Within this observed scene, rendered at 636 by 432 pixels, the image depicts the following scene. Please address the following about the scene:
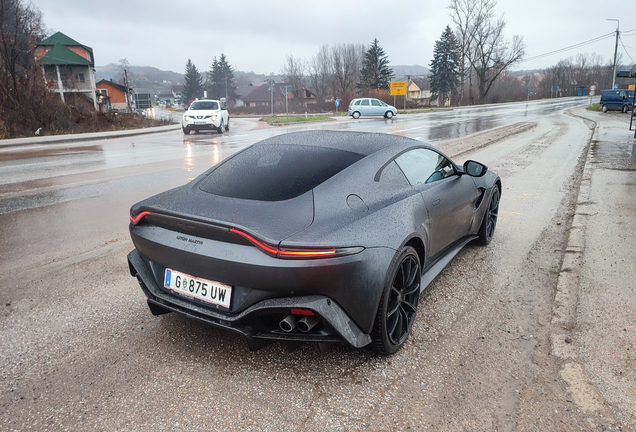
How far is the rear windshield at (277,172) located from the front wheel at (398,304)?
773mm

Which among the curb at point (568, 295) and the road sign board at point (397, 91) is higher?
the road sign board at point (397, 91)

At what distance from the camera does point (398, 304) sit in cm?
295

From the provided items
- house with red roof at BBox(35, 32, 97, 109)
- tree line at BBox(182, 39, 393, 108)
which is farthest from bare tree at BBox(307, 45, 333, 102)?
house with red roof at BBox(35, 32, 97, 109)

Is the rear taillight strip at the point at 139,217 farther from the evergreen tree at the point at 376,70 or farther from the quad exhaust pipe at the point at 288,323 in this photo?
the evergreen tree at the point at 376,70

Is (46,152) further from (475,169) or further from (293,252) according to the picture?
(293,252)

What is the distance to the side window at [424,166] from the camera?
3.58 m

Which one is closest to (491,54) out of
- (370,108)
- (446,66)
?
(446,66)

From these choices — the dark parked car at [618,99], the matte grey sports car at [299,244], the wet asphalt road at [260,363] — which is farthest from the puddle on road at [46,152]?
the dark parked car at [618,99]

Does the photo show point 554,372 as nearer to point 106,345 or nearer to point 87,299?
point 106,345

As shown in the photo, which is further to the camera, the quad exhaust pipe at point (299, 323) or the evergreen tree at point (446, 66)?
the evergreen tree at point (446, 66)

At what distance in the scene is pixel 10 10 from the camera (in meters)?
23.8

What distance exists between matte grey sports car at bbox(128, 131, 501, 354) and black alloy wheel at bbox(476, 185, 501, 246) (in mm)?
1684

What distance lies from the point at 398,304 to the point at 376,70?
66965mm

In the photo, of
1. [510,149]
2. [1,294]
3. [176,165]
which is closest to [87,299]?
[1,294]
